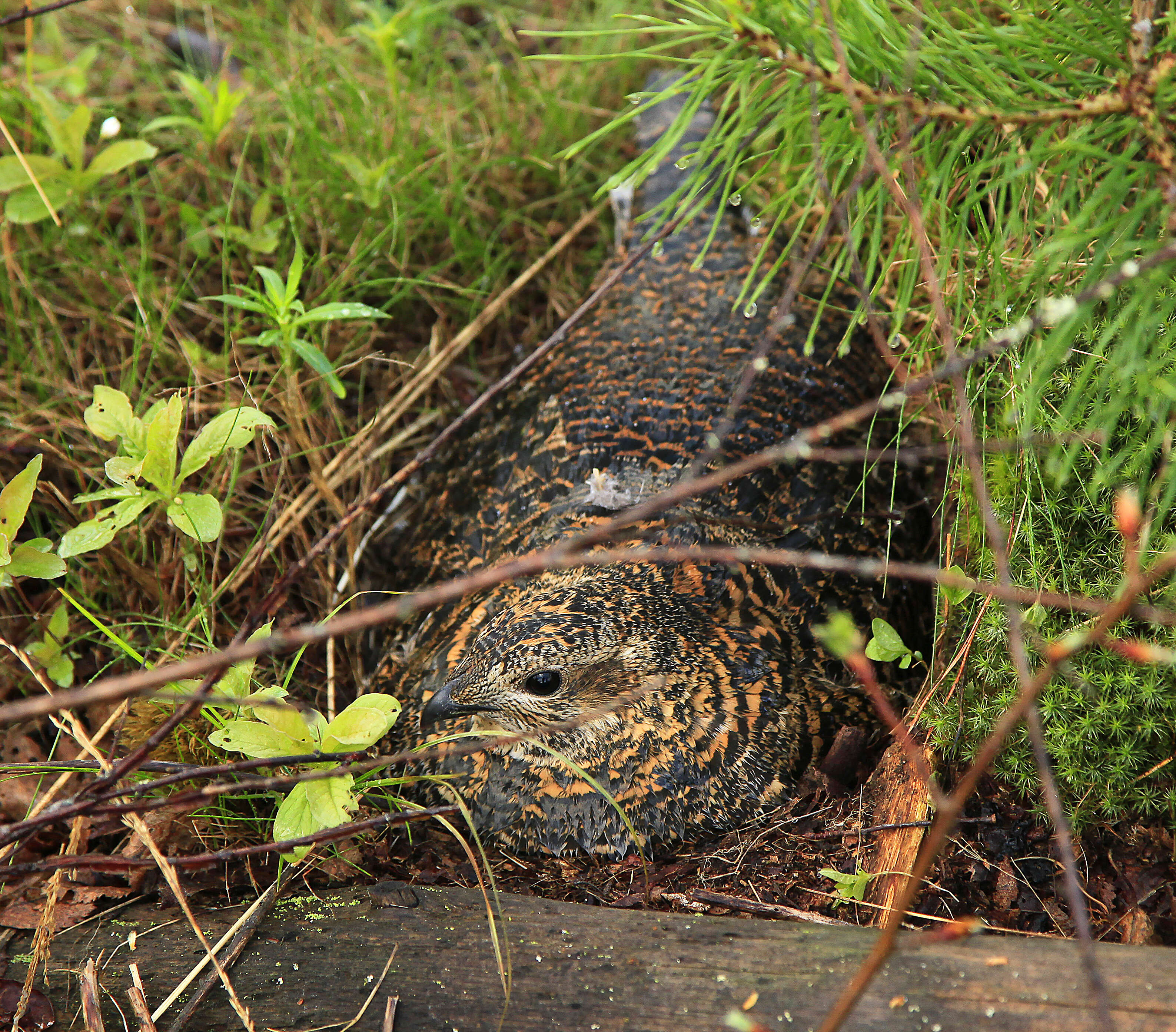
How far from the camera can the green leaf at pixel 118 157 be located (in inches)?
145

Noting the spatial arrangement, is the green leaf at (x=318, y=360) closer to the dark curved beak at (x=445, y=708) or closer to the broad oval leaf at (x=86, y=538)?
the broad oval leaf at (x=86, y=538)

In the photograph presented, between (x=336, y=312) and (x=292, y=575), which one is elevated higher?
(x=336, y=312)

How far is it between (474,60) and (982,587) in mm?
4189

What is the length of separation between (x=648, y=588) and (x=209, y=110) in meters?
2.59

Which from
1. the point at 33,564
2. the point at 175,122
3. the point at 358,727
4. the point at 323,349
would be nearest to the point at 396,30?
the point at 175,122

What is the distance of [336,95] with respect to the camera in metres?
4.26

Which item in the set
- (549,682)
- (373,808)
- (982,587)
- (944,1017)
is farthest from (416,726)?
(982,587)

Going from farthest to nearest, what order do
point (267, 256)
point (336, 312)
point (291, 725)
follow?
point (267, 256), point (336, 312), point (291, 725)

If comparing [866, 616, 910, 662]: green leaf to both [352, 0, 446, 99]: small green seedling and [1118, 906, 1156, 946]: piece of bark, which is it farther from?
[352, 0, 446, 99]: small green seedling

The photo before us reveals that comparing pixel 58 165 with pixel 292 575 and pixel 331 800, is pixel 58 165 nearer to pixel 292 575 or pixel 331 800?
pixel 292 575

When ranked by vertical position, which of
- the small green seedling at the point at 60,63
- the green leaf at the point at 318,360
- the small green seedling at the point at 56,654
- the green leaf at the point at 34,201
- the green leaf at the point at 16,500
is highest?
the small green seedling at the point at 60,63

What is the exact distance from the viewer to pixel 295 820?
2383 mm

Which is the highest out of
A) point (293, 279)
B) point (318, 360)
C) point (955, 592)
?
point (293, 279)

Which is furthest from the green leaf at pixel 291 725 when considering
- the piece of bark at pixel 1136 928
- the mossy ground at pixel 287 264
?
the piece of bark at pixel 1136 928
